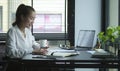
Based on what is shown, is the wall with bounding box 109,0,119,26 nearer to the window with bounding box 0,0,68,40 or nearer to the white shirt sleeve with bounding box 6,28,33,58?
the window with bounding box 0,0,68,40

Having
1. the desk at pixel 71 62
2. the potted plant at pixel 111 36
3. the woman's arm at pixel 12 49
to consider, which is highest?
the potted plant at pixel 111 36

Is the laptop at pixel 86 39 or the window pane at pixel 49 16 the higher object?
the window pane at pixel 49 16

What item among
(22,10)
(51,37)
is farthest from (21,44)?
(51,37)

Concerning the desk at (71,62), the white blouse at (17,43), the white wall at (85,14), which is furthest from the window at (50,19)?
the desk at (71,62)

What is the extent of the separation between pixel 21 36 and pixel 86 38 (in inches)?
78.8

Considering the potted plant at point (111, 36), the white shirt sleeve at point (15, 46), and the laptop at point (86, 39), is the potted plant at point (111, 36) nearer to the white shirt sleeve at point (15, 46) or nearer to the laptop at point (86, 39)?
the white shirt sleeve at point (15, 46)

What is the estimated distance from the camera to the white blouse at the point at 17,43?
2.65 meters

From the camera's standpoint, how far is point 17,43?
111 inches

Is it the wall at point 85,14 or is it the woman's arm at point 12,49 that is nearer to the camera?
the woman's arm at point 12,49

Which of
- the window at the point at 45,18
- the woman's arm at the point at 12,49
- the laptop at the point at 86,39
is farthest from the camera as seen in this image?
the window at the point at 45,18

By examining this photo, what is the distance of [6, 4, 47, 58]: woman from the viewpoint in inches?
105

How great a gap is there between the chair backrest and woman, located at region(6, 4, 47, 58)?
175 centimetres

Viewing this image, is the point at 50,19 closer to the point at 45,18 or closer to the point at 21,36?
the point at 45,18

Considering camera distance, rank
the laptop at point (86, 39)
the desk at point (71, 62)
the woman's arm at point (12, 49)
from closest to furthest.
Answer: the desk at point (71, 62), the woman's arm at point (12, 49), the laptop at point (86, 39)
